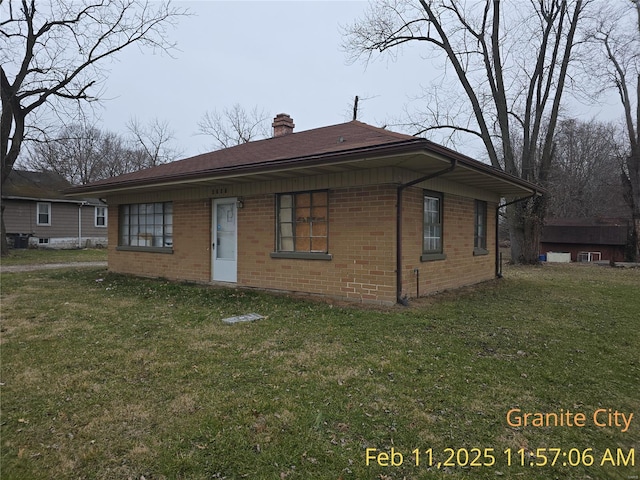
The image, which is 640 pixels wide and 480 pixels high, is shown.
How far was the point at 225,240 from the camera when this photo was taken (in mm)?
9656

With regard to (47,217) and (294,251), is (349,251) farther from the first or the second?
(47,217)

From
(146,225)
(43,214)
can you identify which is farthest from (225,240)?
(43,214)

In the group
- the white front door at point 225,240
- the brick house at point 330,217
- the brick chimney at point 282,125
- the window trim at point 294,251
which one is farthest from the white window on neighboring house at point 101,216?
the window trim at point 294,251

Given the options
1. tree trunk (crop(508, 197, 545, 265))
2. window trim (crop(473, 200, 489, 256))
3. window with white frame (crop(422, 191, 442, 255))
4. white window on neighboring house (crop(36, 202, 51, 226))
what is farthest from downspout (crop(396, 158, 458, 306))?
white window on neighboring house (crop(36, 202, 51, 226))

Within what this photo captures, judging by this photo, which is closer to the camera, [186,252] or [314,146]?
[314,146]

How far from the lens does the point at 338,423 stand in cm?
300

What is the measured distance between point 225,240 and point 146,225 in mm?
3430

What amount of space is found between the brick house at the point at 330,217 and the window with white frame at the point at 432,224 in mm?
26

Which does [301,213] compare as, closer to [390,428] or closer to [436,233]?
[436,233]

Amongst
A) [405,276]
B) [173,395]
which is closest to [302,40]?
[405,276]

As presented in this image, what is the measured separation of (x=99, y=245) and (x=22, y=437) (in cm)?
2756

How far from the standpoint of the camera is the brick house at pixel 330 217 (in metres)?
Answer: 7.05

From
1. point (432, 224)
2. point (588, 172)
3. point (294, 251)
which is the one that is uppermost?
point (588, 172)

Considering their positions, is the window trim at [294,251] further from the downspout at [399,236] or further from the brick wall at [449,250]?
the brick wall at [449,250]
